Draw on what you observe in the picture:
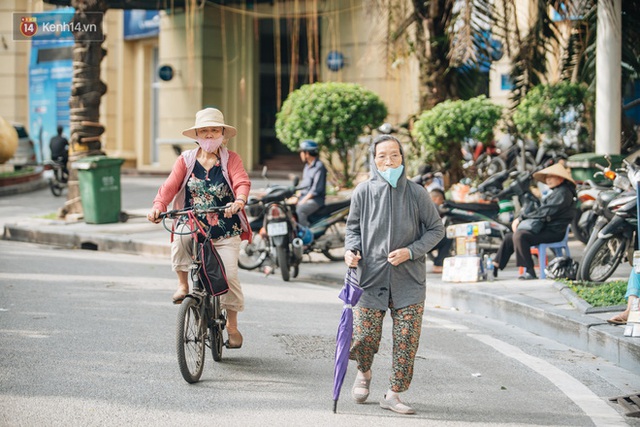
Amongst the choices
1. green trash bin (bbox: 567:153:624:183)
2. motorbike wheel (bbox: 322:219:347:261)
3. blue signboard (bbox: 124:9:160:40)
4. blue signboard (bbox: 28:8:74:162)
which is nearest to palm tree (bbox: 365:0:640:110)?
green trash bin (bbox: 567:153:624:183)

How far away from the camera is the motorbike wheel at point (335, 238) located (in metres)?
13.4

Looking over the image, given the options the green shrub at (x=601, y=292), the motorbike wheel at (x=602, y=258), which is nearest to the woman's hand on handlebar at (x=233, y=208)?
the green shrub at (x=601, y=292)

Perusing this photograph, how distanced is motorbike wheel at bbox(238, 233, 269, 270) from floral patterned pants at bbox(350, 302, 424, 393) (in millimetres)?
6550

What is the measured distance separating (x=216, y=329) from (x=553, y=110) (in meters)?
9.30

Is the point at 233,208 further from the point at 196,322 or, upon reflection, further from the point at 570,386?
the point at 570,386

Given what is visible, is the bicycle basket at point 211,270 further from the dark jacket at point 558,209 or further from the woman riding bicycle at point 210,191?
the dark jacket at point 558,209

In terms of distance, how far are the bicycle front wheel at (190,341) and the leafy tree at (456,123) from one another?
8.90m

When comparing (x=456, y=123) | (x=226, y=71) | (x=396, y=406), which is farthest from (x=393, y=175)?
(x=226, y=71)

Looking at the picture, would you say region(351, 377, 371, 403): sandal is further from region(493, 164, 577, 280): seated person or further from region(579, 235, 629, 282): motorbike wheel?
region(493, 164, 577, 280): seated person

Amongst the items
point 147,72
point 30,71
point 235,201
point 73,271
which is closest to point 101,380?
point 235,201

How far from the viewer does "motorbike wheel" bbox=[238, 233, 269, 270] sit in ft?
41.6

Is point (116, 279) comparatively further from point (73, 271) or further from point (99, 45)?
point (99, 45)

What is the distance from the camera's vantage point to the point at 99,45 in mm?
17906

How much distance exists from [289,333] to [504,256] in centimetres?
373
